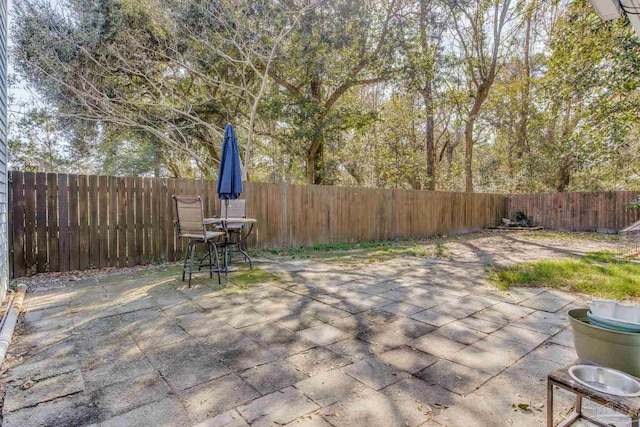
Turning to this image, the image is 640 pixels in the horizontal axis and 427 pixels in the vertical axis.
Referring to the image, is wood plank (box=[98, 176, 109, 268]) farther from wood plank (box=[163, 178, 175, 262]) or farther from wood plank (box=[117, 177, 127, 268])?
wood plank (box=[163, 178, 175, 262])

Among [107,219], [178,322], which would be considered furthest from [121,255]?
[178,322]

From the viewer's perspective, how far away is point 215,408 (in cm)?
154

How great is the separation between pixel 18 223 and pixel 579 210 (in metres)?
14.0

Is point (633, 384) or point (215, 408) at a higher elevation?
point (633, 384)

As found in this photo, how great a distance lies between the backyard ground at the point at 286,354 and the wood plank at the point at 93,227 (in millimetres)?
869

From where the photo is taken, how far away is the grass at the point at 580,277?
11.5 feet

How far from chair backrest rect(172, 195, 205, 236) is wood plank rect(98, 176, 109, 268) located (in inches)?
63.2

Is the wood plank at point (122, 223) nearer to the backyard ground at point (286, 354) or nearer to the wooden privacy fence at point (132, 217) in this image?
the wooden privacy fence at point (132, 217)

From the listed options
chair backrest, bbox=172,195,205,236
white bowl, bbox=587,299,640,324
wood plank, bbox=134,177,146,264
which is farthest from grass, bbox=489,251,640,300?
wood plank, bbox=134,177,146,264

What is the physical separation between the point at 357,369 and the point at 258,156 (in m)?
12.1

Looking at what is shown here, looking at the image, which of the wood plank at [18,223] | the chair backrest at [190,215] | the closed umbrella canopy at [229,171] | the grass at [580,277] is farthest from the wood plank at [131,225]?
the grass at [580,277]

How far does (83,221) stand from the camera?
4676 mm

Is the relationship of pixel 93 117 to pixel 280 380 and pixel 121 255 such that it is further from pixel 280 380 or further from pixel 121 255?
pixel 280 380

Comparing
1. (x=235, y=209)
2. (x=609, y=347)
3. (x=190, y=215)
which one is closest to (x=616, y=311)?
(x=609, y=347)
